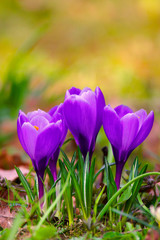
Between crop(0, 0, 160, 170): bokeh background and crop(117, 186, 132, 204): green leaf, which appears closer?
crop(117, 186, 132, 204): green leaf

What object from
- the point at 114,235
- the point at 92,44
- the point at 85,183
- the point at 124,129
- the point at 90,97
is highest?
the point at 92,44

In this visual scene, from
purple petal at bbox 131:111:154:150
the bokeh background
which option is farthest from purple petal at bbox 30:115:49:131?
the bokeh background

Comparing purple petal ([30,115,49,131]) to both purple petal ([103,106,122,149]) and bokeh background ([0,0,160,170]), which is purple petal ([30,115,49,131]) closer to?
purple petal ([103,106,122,149])

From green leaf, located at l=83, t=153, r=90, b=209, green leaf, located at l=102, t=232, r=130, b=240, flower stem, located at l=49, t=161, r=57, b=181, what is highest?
flower stem, located at l=49, t=161, r=57, b=181

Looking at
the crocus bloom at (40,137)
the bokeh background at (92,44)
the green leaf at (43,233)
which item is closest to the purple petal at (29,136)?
the crocus bloom at (40,137)

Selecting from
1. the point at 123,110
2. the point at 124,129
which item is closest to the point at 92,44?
the point at 123,110

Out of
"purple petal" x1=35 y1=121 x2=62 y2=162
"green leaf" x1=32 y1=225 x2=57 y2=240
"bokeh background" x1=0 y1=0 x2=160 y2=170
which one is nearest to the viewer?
"green leaf" x1=32 y1=225 x2=57 y2=240

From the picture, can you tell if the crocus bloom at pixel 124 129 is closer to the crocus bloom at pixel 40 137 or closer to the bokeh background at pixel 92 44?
the crocus bloom at pixel 40 137

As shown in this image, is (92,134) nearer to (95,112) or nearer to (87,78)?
(95,112)

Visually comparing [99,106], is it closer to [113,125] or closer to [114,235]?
[113,125]
